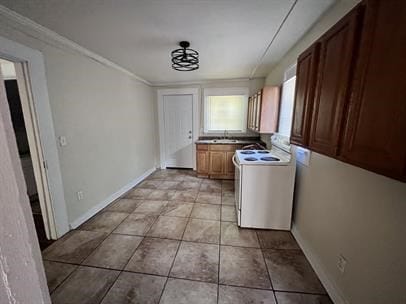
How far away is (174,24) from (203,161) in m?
2.74

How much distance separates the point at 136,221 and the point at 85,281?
90cm

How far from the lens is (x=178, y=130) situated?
A: 4590mm

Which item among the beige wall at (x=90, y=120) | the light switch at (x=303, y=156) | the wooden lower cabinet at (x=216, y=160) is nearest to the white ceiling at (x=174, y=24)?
the beige wall at (x=90, y=120)

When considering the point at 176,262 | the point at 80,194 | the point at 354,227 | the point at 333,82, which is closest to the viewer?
the point at 333,82

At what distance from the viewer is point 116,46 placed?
2.25 meters

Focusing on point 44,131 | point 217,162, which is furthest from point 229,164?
point 44,131

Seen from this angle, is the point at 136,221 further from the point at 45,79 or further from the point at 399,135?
the point at 399,135

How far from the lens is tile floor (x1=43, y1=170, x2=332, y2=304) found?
1396mm

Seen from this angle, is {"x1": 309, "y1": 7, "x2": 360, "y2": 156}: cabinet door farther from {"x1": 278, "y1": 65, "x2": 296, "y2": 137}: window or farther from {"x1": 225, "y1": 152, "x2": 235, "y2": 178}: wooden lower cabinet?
{"x1": 225, "y1": 152, "x2": 235, "y2": 178}: wooden lower cabinet

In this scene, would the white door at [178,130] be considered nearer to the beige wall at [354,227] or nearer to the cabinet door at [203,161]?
the cabinet door at [203,161]

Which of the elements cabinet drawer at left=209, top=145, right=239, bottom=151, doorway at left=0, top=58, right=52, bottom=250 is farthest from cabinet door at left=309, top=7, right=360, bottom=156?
cabinet drawer at left=209, top=145, right=239, bottom=151

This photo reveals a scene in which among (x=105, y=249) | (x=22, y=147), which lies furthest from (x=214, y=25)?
(x=22, y=147)

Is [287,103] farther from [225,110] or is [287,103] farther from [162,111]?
[162,111]

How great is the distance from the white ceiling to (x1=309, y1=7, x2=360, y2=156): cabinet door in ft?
2.43
